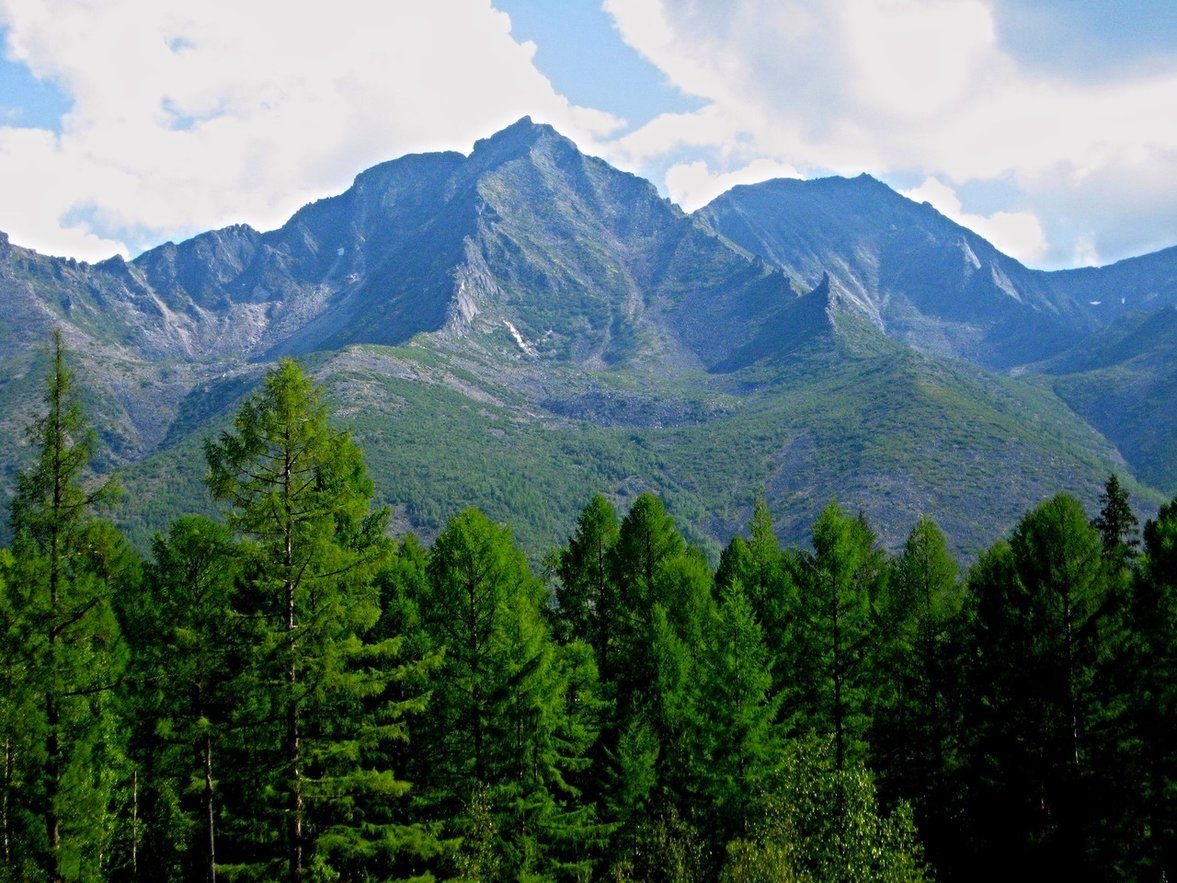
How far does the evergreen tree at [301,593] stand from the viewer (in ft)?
57.9

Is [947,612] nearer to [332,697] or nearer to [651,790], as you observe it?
[651,790]

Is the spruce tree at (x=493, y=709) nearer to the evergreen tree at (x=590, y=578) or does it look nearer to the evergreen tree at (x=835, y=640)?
the evergreen tree at (x=590, y=578)

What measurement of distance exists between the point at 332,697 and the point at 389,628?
1130 centimetres

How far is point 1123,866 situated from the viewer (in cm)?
2575

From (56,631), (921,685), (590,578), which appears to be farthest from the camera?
(590,578)

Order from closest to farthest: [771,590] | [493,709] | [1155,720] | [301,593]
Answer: [301,593], [1155,720], [493,709], [771,590]

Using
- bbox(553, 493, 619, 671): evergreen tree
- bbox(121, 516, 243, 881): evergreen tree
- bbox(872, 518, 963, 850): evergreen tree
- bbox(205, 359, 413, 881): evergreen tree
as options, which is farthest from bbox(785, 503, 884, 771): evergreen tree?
bbox(121, 516, 243, 881): evergreen tree

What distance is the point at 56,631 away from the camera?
21.4 m

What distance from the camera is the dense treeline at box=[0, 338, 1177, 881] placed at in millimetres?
18531

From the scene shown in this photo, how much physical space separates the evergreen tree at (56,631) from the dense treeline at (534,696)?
10 cm

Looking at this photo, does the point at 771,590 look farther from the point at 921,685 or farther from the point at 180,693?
the point at 180,693

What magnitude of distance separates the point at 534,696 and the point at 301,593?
37.7 feet

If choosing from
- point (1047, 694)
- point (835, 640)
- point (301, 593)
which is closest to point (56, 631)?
point (301, 593)

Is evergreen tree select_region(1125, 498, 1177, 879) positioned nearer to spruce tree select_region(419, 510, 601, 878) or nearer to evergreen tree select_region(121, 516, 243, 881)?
spruce tree select_region(419, 510, 601, 878)
